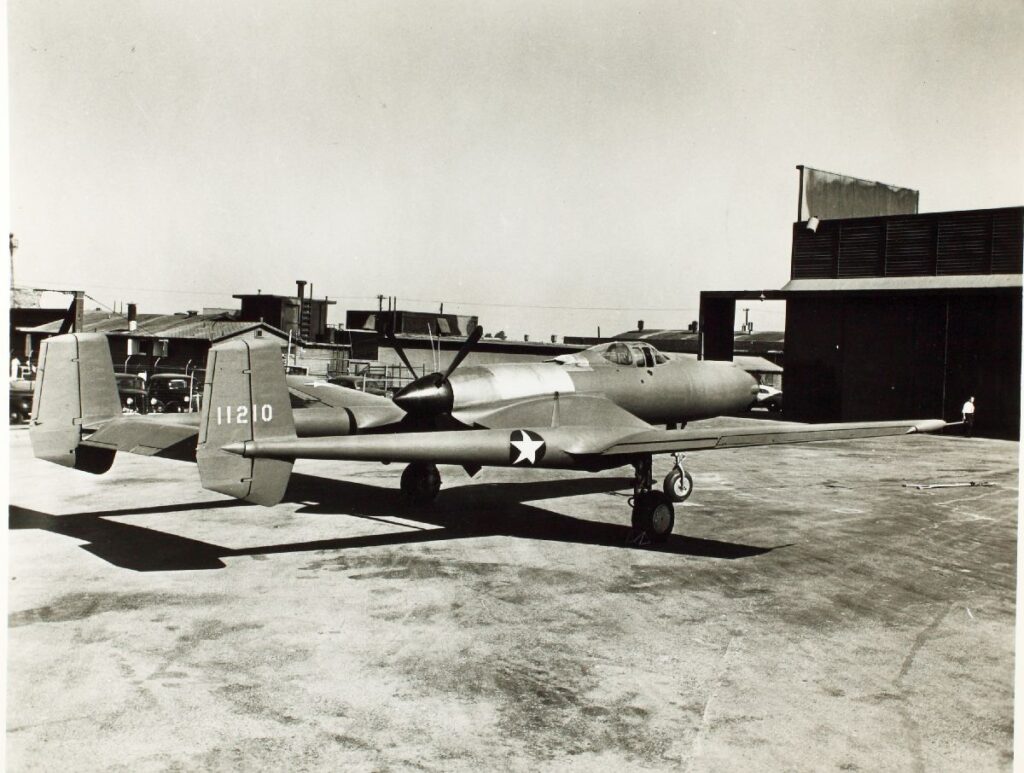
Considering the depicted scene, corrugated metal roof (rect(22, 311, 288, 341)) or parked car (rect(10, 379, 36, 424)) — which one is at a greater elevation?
corrugated metal roof (rect(22, 311, 288, 341))

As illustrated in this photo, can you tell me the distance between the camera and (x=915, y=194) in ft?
155

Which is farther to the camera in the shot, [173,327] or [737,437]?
[173,327]

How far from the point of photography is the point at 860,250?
125 ft

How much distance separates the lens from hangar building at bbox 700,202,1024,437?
3247 cm

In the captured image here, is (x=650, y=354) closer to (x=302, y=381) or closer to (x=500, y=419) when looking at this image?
(x=500, y=419)

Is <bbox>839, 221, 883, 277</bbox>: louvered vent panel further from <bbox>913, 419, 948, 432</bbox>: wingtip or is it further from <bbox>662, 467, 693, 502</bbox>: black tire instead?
<bbox>913, 419, 948, 432</bbox>: wingtip

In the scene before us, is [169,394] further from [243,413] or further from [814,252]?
[814,252]

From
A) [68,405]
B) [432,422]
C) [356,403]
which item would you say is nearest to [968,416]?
[356,403]

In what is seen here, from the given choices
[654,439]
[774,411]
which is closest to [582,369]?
[654,439]

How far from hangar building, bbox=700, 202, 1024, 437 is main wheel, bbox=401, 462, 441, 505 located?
24744 mm

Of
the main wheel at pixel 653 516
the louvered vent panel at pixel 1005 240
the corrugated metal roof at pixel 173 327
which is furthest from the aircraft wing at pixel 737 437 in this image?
the corrugated metal roof at pixel 173 327

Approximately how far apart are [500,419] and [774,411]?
33.4 meters

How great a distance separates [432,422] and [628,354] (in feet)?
15.5

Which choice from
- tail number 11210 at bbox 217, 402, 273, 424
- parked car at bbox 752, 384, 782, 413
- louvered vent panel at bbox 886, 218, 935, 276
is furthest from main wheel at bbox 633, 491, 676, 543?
parked car at bbox 752, 384, 782, 413
